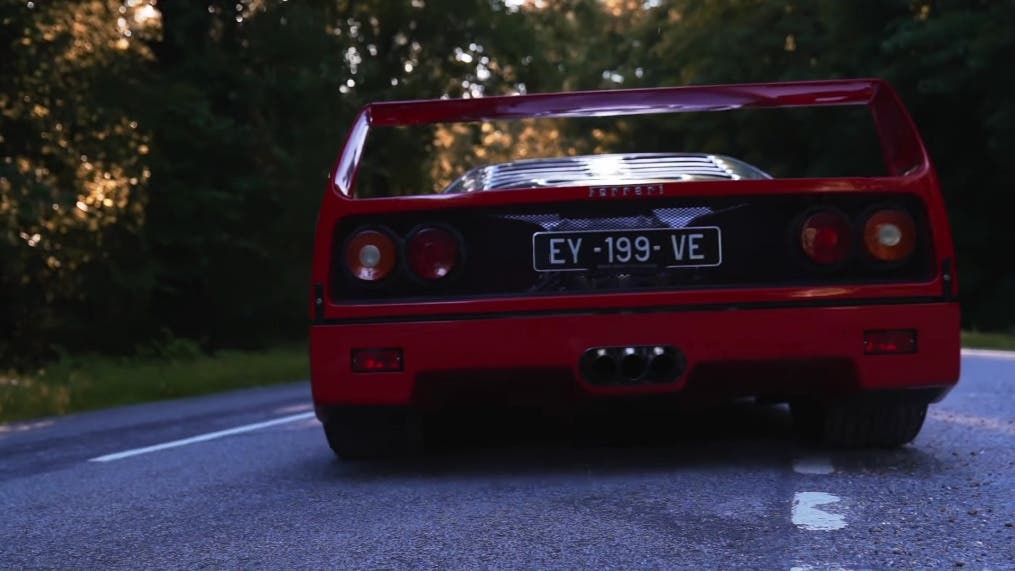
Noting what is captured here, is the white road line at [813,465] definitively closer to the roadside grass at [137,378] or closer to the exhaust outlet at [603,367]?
the exhaust outlet at [603,367]

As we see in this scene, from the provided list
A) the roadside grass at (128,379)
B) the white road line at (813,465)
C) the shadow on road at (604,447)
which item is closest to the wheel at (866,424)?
the shadow on road at (604,447)

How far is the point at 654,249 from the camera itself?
477cm

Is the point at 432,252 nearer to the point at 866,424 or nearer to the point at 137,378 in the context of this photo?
A: the point at 866,424

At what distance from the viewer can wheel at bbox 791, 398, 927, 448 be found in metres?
5.02

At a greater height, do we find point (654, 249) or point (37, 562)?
point (654, 249)

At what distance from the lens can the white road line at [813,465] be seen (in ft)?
15.3

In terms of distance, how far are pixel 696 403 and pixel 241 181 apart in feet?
54.7

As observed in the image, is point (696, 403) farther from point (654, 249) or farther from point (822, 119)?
point (822, 119)

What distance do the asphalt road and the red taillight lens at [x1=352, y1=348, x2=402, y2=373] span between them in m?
0.39

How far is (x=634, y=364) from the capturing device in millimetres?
4707

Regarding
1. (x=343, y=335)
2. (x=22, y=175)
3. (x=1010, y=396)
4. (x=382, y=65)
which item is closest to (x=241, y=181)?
(x=22, y=175)

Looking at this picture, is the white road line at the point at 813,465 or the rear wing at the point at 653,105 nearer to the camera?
the white road line at the point at 813,465

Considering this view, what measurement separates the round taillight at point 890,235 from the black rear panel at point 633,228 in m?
0.03

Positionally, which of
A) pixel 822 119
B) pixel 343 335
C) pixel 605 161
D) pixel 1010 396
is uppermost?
pixel 822 119
